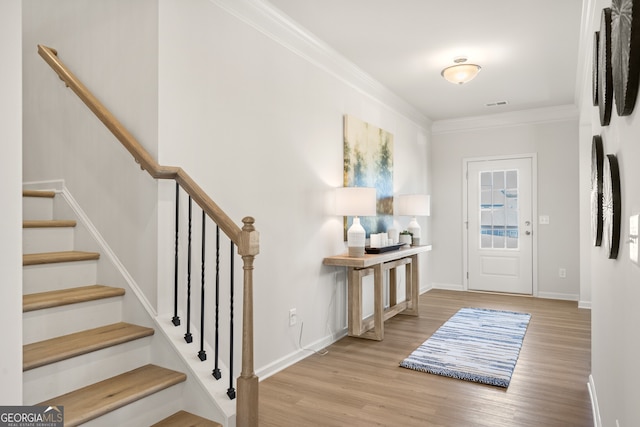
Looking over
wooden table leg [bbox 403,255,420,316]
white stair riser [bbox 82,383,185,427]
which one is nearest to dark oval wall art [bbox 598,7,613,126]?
white stair riser [bbox 82,383,185,427]

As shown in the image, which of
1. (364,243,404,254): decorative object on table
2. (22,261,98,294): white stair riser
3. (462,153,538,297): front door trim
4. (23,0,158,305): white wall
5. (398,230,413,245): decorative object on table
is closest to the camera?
(22,261,98,294): white stair riser

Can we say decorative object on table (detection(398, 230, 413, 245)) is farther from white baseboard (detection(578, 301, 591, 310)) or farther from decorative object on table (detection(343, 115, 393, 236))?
white baseboard (detection(578, 301, 591, 310))

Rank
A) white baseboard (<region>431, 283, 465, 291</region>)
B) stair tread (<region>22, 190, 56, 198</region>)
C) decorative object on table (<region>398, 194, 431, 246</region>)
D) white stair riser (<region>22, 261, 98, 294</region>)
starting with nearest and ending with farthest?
white stair riser (<region>22, 261, 98, 294</region>), stair tread (<region>22, 190, 56, 198</region>), decorative object on table (<region>398, 194, 431, 246</region>), white baseboard (<region>431, 283, 465, 291</region>)

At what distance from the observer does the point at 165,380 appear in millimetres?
2104

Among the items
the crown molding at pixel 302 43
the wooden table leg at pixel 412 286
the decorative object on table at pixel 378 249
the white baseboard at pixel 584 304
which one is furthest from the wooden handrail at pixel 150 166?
the white baseboard at pixel 584 304

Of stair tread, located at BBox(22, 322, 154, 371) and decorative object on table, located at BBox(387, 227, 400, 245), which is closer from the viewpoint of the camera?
stair tread, located at BBox(22, 322, 154, 371)

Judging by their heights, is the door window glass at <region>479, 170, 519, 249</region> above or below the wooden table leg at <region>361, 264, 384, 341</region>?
above

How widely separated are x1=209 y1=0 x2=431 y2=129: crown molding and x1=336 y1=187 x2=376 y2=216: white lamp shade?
113 cm

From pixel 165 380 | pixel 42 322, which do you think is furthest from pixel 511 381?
pixel 42 322

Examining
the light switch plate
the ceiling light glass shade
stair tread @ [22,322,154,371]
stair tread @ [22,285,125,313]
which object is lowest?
stair tread @ [22,322,154,371]

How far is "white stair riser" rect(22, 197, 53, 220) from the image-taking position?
279 centimetres
